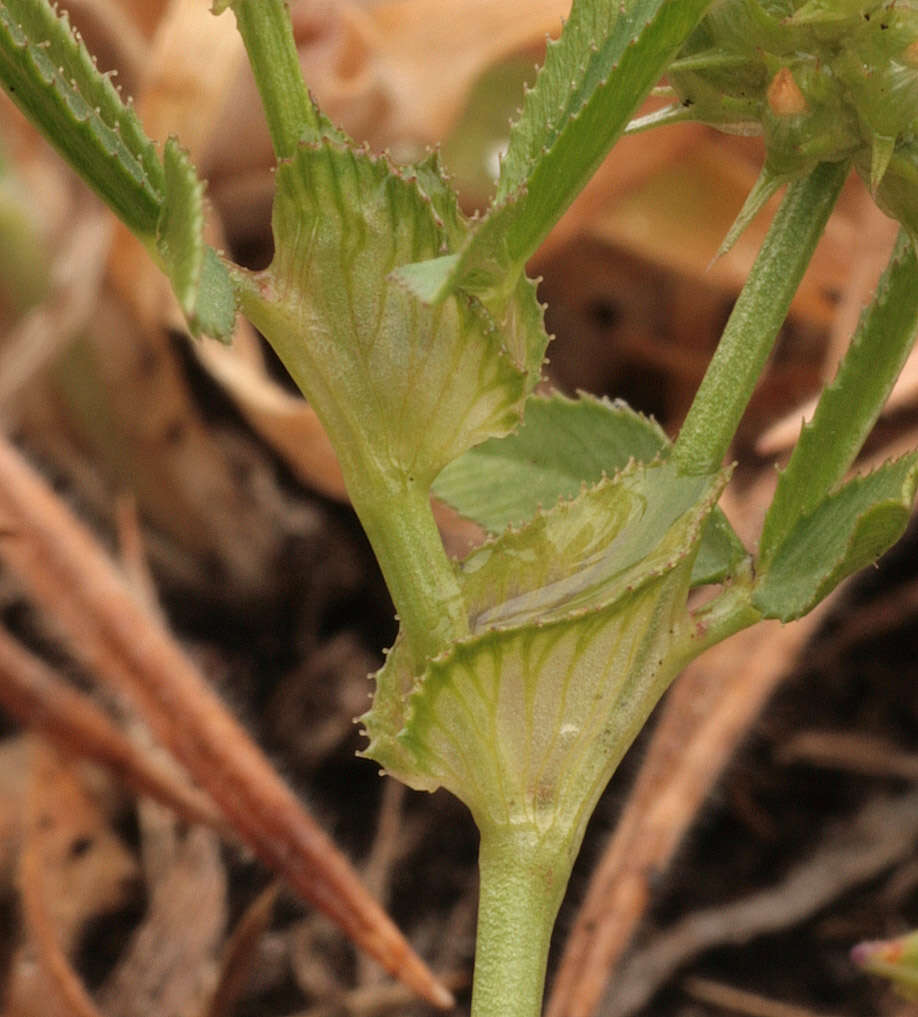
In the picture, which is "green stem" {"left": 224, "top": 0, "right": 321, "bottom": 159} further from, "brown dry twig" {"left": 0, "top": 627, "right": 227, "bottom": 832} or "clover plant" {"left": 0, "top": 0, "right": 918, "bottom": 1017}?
"brown dry twig" {"left": 0, "top": 627, "right": 227, "bottom": 832}

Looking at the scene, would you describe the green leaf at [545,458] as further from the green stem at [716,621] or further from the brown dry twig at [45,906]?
the brown dry twig at [45,906]

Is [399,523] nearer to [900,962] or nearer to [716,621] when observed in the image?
[716,621]

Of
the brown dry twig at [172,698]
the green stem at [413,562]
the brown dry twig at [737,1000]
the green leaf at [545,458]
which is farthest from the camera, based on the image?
the brown dry twig at [737,1000]

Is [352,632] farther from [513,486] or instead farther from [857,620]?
[513,486]

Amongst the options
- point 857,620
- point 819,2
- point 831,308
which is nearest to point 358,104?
point 831,308

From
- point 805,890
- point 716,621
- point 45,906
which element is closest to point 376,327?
point 716,621

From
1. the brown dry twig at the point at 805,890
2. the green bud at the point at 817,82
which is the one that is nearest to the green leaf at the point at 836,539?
the green bud at the point at 817,82
